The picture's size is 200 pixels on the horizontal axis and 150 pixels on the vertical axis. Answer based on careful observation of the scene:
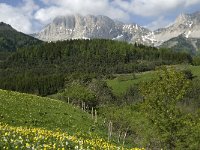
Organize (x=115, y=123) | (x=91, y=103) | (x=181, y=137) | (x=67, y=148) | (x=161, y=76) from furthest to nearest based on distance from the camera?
(x=91, y=103) < (x=115, y=123) < (x=161, y=76) < (x=181, y=137) < (x=67, y=148)

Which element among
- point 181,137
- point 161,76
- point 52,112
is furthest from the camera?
point 52,112

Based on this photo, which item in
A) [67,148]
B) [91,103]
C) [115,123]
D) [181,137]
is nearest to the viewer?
[67,148]

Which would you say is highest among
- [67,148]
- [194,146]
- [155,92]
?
[155,92]

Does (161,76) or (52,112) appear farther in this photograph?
(52,112)

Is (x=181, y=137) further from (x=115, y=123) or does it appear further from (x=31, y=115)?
(x=115, y=123)

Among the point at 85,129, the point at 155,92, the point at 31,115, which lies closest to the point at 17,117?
the point at 31,115

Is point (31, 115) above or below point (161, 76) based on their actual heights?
below

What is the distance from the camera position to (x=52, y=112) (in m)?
41.8

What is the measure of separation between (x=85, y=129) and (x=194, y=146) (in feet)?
38.1

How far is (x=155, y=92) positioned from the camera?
3562 cm

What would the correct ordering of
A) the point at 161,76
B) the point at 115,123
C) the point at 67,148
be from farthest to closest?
1. the point at 115,123
2. the point at 161,76
3. the point at 67,148

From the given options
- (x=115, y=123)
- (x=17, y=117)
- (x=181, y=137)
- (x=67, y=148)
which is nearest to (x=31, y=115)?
(x=17, y=117)

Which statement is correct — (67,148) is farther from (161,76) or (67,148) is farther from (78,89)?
(78,89)

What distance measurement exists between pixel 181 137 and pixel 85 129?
1000 cm
